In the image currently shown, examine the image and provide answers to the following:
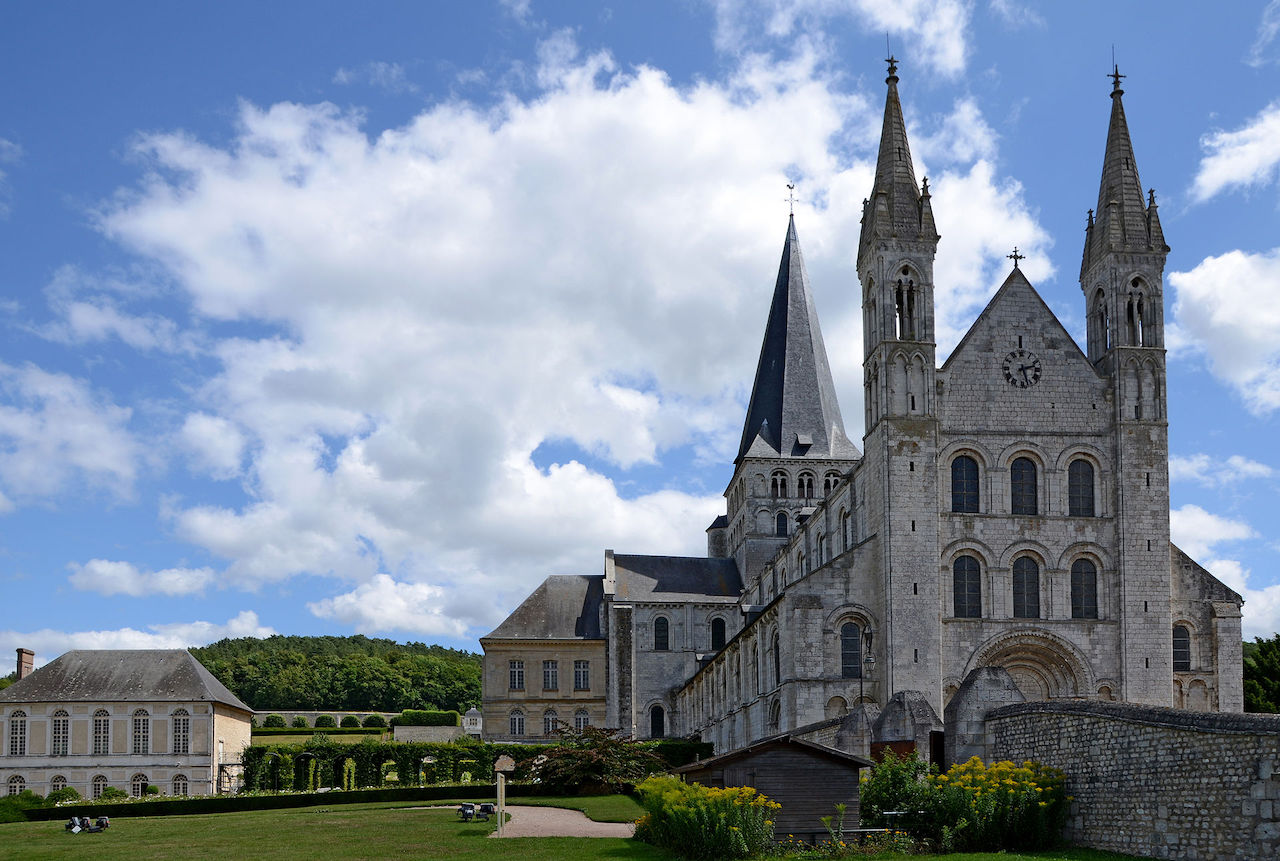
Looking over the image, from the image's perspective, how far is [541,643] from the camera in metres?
64.0

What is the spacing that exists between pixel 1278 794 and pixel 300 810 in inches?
1215

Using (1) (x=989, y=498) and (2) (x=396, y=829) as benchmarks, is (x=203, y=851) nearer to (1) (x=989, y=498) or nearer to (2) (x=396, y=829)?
(2) (x=396, y=829)

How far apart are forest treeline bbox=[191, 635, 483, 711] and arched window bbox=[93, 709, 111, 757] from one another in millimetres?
54475

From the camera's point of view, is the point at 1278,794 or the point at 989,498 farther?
the point at 989,498

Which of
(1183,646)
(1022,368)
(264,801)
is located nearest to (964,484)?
(1022,368)

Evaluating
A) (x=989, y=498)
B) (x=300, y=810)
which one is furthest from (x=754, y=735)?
(x=300, y=810)

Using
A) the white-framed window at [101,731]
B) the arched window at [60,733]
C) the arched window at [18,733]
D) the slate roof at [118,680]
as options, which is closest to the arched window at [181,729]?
the slate roof at [118,680]

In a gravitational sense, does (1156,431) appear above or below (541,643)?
above

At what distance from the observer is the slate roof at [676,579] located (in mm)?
63594

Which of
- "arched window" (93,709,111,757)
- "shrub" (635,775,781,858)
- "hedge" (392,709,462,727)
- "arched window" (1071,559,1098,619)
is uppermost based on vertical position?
"arched window" (1071,559,1098,619)

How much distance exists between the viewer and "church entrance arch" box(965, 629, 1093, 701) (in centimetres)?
3672

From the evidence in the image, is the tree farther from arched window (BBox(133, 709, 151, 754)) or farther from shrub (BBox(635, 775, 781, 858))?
arched window (BBox(133, 709, 151, 754))

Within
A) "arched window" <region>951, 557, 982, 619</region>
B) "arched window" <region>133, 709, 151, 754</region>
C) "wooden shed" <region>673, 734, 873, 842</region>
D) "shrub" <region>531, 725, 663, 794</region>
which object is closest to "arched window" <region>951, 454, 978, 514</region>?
"arched window" <region>951, 557, 982, 619</region>

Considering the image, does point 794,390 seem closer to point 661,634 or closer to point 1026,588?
point 661,634
